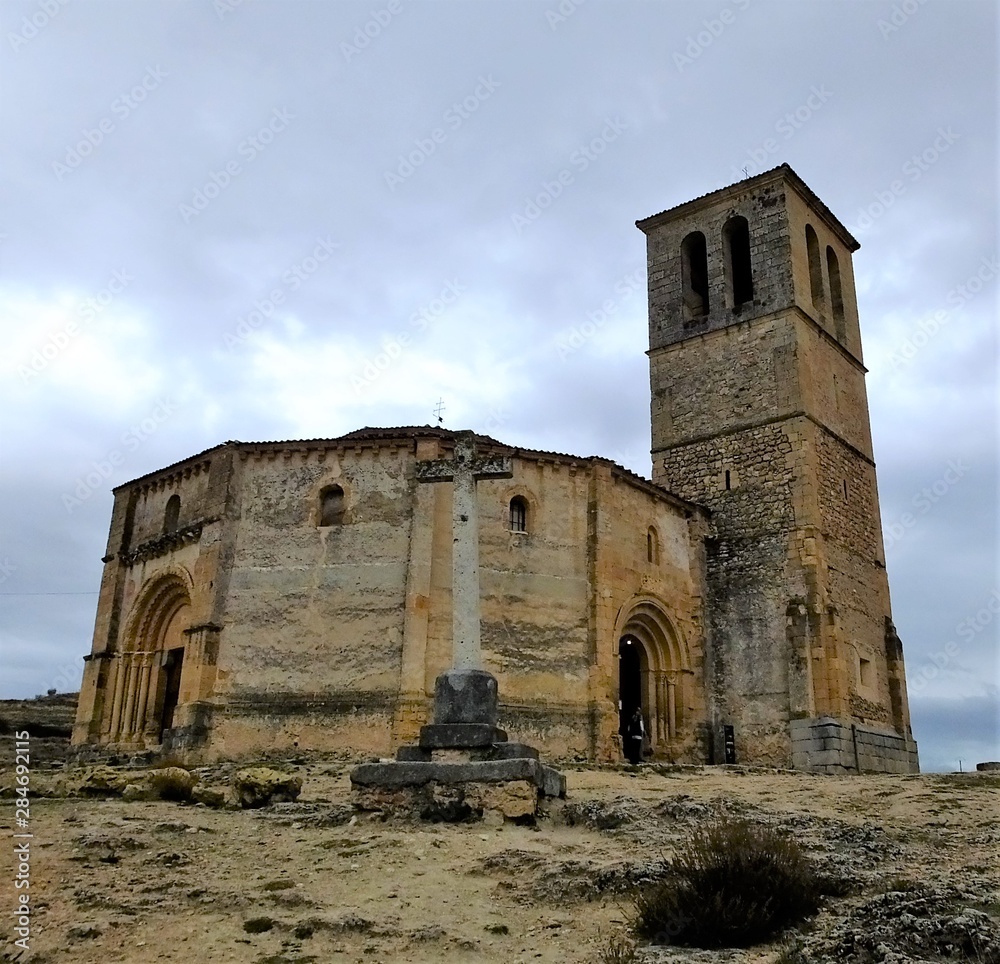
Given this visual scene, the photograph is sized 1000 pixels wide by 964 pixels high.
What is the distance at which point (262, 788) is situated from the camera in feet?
37.4

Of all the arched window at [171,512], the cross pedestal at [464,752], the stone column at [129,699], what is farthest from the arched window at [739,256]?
the stone column at [129,699]

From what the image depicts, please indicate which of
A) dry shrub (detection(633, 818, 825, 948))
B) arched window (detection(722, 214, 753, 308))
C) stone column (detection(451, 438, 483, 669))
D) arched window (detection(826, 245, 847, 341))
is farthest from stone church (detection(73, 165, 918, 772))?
dry shrub (detection(633, 818, 825, 948))

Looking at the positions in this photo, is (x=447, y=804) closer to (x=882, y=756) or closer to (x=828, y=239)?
(x=882, y=756)

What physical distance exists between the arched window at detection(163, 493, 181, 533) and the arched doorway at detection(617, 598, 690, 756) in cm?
1033

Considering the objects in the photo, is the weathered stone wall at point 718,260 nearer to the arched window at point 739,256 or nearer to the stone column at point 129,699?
the arched window at point 739,256

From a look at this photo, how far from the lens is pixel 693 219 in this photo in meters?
27.5

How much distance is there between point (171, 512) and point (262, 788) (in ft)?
39.3

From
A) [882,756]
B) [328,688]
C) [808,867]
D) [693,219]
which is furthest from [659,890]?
[693,219]

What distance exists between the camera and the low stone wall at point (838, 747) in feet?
65.5

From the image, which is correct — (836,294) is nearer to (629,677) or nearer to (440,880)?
(629,677)

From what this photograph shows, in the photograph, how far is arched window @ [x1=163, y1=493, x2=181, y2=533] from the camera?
2194 cm

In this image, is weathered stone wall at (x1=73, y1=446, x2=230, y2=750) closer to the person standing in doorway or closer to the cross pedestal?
the cross pedestal

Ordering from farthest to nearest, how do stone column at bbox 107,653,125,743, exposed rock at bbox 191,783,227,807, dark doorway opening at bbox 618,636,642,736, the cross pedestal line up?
dark doorway opening at bbox 618,636,642,736, stone column at bbox 107,653,125,743, exposed rock at bbox 191,783,227,807, the cross pedestal

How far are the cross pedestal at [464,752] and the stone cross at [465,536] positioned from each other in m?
0.01
